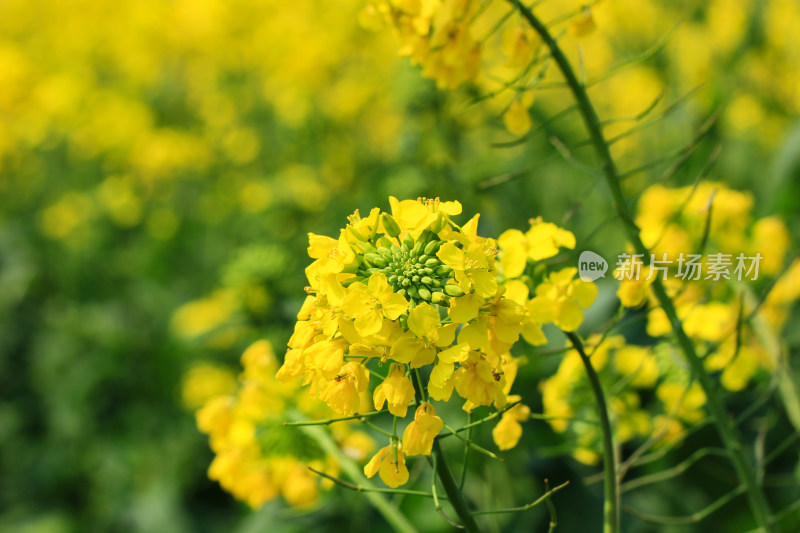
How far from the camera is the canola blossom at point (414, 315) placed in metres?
0.70

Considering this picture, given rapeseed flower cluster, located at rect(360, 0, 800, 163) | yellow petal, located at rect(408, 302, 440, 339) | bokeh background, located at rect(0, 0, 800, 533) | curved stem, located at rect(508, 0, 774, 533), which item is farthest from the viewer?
bokeh background, located at rect(0, 0, 800, 533)

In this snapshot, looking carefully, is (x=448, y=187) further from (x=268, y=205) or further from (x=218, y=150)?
(x=218, y=150)

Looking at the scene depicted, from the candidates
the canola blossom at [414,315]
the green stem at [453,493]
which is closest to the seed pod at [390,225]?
the canola blossom at [414,315]

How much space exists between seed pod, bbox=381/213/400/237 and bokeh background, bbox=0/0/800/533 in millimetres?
636

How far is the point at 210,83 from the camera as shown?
13.5 ft

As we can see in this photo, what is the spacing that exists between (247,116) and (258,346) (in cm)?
278

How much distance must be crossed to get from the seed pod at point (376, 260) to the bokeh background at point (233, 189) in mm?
636

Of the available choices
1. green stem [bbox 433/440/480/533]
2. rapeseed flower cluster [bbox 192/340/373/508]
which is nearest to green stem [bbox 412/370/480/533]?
green stem [bbox 433/440/480/533]

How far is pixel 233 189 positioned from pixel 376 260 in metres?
2.85

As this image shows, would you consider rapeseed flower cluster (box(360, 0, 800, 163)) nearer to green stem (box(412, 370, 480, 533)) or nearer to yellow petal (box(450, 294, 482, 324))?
yellow petal (box(450, 294, 482, 324))

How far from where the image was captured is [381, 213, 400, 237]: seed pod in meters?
0.78

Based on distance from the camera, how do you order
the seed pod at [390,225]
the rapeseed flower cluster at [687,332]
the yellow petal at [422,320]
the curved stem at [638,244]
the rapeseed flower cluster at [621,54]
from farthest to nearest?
the rapeseed flower cluster at [687,332] → the rapeseed flower cluster at [621,54] → the curved stem at [638,244] → the seed pod at [390,225] → the yellow petal at [422,320]

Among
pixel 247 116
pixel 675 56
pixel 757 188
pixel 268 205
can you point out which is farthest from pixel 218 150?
pixel 757 188

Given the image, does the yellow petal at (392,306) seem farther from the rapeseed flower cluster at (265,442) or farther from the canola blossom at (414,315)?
the rapeseed flower cluster at (265,442)
